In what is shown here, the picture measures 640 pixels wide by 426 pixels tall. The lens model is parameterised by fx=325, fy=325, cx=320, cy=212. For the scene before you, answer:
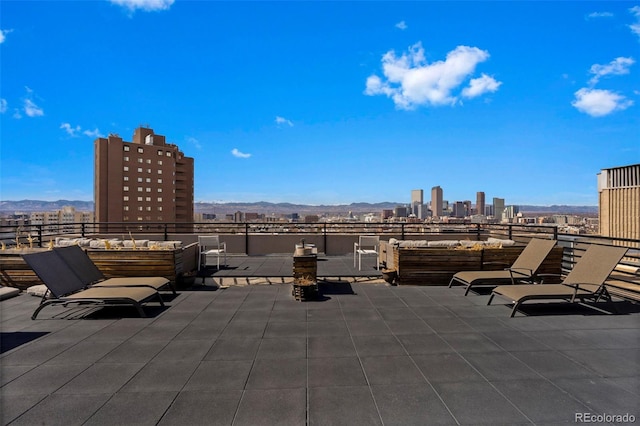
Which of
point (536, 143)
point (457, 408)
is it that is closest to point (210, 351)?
point (457, 408)

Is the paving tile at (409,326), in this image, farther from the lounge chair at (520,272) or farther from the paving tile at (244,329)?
the lounge chair at (520,272)

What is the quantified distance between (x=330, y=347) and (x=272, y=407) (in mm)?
1135

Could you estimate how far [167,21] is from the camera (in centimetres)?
1068

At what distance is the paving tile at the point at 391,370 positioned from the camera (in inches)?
99.9

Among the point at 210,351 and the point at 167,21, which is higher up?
the point at 167,21

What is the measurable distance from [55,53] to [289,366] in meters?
18.8

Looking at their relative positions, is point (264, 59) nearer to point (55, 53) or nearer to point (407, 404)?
point (55, 53)

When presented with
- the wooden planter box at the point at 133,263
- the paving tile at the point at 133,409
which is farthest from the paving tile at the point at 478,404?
the wooden planter box at the point at 133,263

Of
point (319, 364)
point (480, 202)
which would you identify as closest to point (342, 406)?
point (319, 364)

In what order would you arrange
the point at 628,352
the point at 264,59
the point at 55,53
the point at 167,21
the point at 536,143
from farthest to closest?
the point at 536,143, the point at 55,53, the point at 264,59, the point at 167,21, the point at 628,352

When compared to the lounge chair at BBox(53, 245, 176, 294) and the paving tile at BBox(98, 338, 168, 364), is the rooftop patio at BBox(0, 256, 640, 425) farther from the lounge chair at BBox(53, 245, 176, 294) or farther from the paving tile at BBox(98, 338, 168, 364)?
the lounge chair at BBox(53, 245, 176, 294)

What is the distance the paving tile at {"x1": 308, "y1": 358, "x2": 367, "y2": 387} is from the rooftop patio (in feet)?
0.05

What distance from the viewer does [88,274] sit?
16.3 ft

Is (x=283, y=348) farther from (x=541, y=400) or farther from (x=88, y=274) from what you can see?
(x=88, y=274)
